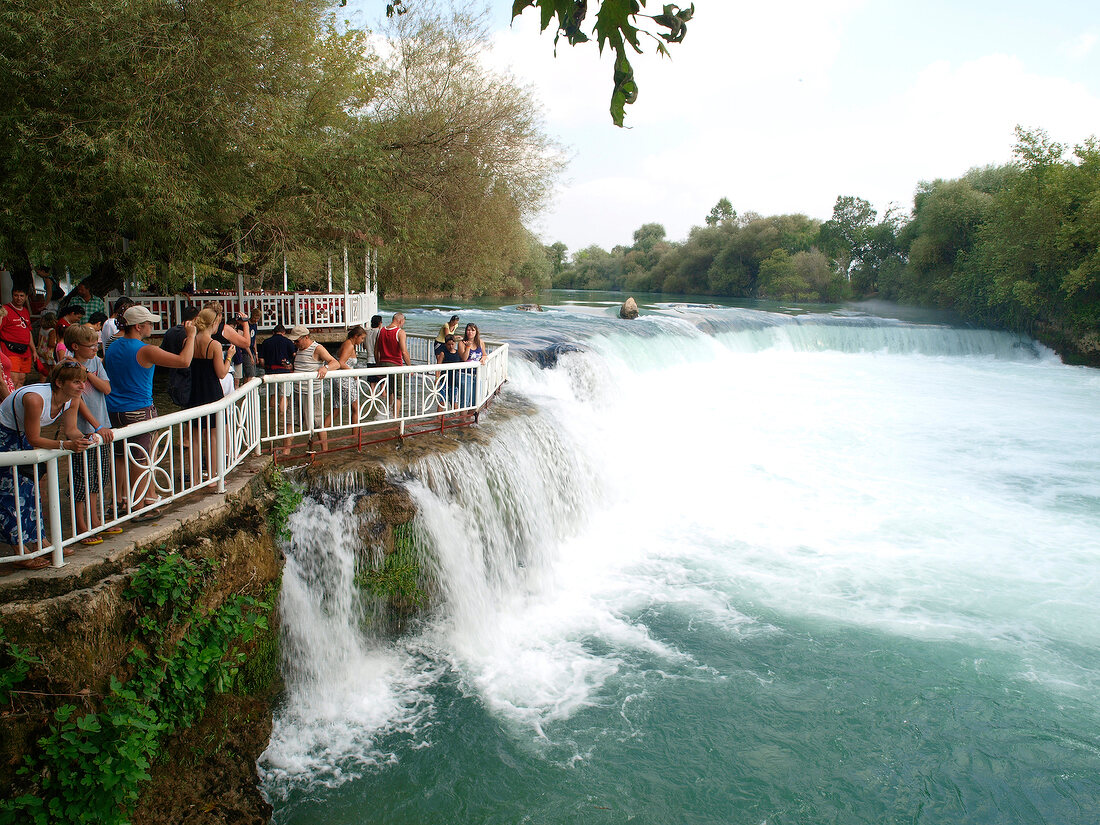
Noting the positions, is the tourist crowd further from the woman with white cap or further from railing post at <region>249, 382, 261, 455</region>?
railing post at <region>249, 382, 261, 455</region>

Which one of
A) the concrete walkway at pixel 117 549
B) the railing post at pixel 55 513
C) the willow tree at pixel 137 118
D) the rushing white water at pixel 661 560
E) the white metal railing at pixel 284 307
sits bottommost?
the rushing white water at pixel 661 560

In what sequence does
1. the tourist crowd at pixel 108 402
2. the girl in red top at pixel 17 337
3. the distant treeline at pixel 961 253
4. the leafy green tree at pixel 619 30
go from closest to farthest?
the leafy green tree at pixel 619 30
the tourist crowd at pixel 108 402
the girl in red top at pixel 17 337
the distant treeline at pixel 961 253

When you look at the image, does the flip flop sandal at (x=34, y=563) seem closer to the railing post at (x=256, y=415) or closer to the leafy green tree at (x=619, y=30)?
the railing post at (x=256, y=415)

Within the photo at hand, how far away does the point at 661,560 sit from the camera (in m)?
9.55

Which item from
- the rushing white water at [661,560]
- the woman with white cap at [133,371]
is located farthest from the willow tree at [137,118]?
the rushing white water at [661,560]

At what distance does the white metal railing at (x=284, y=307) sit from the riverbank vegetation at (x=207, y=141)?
2.49ft

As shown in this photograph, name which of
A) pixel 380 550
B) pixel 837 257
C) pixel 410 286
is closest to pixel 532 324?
pixel 410 286

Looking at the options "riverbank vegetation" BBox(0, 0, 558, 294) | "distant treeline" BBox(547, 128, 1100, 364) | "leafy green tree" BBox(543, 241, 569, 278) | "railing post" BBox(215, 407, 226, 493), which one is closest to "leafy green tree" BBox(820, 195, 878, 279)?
"distant treeline" BBox(547, 128, 1100, 364)

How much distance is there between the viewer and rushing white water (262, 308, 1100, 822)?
6.26m

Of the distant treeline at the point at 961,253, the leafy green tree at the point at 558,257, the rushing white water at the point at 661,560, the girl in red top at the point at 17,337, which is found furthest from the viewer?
the leafy green tree at the point at 558,257

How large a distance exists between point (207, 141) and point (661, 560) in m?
9.46

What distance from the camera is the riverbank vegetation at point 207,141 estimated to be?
919cm

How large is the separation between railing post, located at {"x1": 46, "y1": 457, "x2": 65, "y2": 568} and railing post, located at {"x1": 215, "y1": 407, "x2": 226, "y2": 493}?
1381mm

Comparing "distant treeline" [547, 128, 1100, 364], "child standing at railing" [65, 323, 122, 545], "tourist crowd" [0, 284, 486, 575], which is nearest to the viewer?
"tourist crowd" [0, 284, 486, 575]
